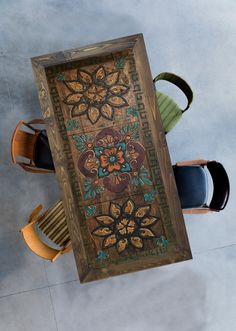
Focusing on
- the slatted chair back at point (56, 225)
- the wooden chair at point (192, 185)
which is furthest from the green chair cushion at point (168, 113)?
the slatted chair back at point (56, 225)

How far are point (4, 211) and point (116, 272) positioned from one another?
1437mm

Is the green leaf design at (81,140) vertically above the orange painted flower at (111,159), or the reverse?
the green leaf design at (81,140)

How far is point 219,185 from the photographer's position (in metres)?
3.71

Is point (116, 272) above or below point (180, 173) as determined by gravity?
below

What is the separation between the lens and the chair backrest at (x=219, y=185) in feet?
12.0

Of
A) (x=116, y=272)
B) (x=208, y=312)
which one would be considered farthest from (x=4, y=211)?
(x=208, y=312)

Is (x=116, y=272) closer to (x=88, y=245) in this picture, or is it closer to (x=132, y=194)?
(x=88, y=245)

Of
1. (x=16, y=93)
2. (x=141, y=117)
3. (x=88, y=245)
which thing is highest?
(x=16, y=93)

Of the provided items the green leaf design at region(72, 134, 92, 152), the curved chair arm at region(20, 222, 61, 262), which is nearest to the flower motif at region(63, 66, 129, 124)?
the green leaf design at region(72, 134, 92, 152)

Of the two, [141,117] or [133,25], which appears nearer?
[141,117]

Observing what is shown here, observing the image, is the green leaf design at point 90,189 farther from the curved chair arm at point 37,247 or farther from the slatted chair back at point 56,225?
the curved chair arm at point 37,247

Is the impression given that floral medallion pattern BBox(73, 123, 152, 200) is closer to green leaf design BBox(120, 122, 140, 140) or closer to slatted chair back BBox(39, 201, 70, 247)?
green leaf design BBox(120, 122, 140, 140)

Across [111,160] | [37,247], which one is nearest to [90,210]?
[111,160]

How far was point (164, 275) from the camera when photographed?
4.22m
